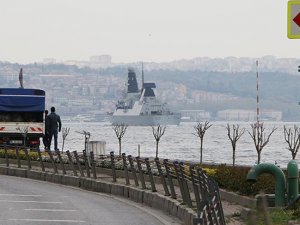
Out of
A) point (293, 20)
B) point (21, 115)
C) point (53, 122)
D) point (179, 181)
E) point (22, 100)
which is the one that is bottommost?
point (179, 181)

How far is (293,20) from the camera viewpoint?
11.6 m

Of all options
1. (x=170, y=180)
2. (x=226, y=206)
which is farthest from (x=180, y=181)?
(x=170, y=180)

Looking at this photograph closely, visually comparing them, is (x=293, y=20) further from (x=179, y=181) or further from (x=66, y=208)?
(x=66, y=208)

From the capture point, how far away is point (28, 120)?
44.7 metres

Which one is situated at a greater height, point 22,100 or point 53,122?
point 22,100

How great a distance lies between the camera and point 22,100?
145ft

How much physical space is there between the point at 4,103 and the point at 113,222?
26937 mm

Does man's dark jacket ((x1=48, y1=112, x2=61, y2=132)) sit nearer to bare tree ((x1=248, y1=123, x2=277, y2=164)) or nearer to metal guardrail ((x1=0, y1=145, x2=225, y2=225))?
metal guardrail ((x1=0, y1=145, x2=225, y2=225))

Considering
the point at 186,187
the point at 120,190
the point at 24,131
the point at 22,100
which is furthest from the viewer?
the point at 22,100

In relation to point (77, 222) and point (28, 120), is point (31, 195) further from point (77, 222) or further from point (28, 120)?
point (28, 120)

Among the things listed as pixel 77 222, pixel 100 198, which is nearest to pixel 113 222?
pixel 77 222

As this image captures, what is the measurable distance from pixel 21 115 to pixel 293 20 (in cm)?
3394

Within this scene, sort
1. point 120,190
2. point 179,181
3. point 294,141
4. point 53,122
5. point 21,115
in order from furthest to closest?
point 21,115 < point 294,141 < point 53,122 < point 120,190 < point 179,181

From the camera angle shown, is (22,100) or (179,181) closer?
(179,181)
